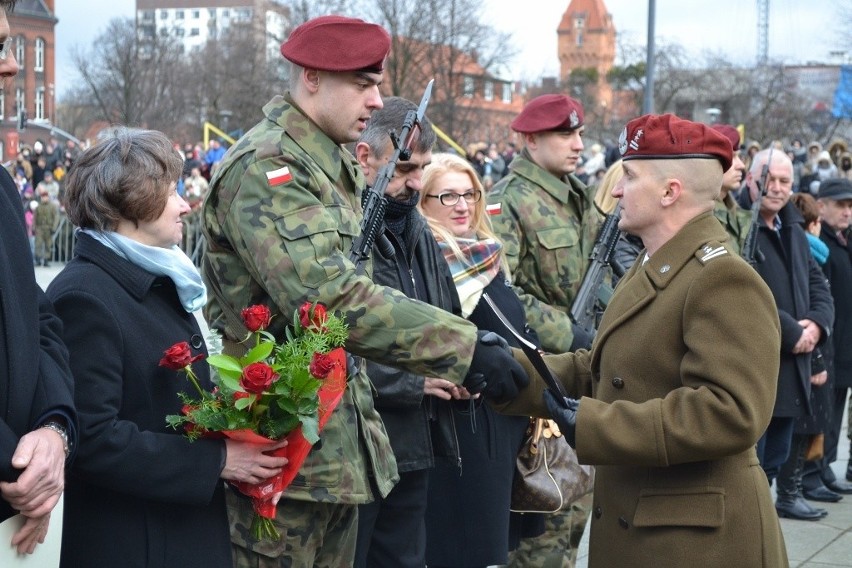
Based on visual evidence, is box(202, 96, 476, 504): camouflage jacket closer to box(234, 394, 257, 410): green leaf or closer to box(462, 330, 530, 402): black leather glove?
box(462, 330, 530, 402): black leather glove

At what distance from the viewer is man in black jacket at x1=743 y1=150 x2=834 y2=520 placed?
715cm

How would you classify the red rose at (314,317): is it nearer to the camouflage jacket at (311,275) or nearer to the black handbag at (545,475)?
the camouflage jacket at (311,275)

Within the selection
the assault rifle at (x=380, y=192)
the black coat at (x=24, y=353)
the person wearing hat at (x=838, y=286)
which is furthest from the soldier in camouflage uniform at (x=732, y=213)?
the black coat at (x=24, y=353)

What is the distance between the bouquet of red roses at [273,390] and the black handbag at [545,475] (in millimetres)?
2075

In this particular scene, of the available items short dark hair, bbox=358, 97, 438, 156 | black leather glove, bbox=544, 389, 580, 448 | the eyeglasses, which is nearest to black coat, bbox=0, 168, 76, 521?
black leather glove, bbox=544, 389, 580, 448

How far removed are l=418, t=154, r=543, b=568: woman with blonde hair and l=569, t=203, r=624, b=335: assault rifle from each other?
60 cm

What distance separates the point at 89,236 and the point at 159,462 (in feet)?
2.08

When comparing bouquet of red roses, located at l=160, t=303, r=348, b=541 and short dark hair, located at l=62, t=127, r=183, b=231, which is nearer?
bouquet of red roses, located at l=160, t=303, r=348, b=541

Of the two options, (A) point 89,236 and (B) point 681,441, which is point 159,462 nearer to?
(A) point 89,236

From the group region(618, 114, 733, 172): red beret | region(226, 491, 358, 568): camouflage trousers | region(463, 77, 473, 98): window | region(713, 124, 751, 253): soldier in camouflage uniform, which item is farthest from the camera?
region(463, 77, 473, 98): window

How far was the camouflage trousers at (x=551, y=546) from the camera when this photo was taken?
5383mm

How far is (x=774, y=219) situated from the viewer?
290 inches

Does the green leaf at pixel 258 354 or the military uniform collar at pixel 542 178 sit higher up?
the military uniform collar at pixel 542 178

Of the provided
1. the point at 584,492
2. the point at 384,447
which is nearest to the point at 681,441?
the point at 384,447
